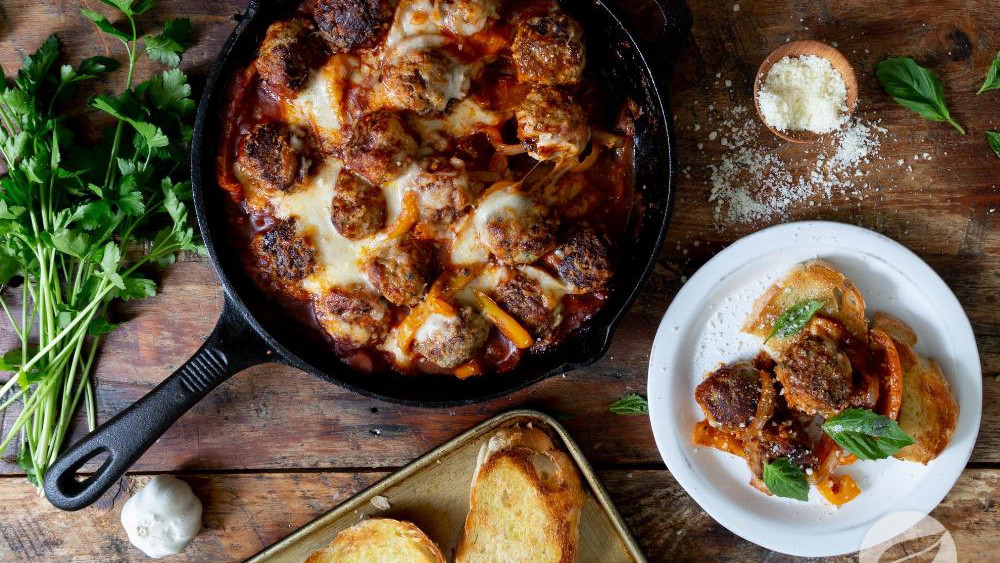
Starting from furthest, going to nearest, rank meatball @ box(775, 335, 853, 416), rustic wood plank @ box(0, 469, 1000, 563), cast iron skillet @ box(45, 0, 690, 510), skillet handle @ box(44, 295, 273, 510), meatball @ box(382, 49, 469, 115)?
rustic wood plank @ box(0, 469, 1000, 563) < meatball @ box(775, 335, 853, 416) < skillet handle @ box(44, 295, 273, 510) < cast iron skillet @ box(45, 0, 690, 510) < meatball @ box(382, 49, 469, 115)

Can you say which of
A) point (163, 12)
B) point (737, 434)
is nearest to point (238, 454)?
point (163, 12)

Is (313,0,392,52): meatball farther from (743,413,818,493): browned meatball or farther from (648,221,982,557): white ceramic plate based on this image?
(743,413,818,493): browned meatball

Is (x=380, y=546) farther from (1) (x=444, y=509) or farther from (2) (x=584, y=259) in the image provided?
(2) (x=584, y=259)

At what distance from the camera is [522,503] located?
11.1 ft

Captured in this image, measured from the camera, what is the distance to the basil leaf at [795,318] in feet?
10.2

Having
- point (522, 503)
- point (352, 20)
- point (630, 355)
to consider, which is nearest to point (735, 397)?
point (630, 355)

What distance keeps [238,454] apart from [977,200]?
146 inches

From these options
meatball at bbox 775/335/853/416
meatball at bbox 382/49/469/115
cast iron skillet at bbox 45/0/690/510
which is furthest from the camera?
meatball at bbox 775/335/853/416

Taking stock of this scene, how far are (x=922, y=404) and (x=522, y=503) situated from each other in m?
1.82

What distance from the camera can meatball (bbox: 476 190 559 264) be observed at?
2.80 metres

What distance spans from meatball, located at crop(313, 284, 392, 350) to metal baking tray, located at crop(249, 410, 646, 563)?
0.79 meters

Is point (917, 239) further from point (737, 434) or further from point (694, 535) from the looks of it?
point (694, 535)

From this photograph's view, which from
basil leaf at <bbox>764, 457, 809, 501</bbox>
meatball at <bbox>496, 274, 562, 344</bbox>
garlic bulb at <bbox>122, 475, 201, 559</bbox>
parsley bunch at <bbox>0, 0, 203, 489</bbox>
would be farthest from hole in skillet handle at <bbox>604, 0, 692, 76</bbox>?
garlic bulb at <bbox>122, 475, 201, 559</bbox>

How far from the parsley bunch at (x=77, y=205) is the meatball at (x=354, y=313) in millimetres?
731
